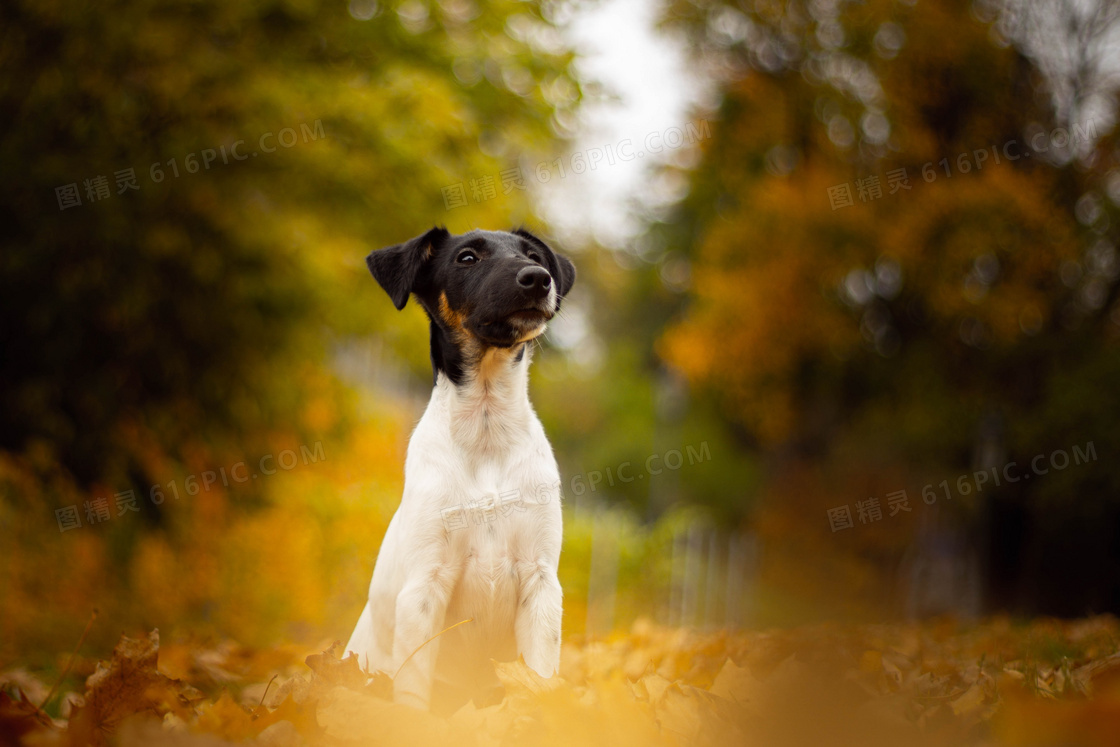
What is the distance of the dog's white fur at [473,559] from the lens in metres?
Result: 2.72

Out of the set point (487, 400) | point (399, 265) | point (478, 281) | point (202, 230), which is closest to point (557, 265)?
point (478, 281)

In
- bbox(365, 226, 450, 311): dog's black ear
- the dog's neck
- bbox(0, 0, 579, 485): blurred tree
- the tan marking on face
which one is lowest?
the dog's neck

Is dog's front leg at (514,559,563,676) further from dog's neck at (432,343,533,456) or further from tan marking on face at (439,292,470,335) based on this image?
→ tan marking on face at (439,292,470,335)

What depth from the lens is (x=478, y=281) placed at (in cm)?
311

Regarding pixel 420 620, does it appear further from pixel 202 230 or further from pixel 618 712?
pixel 202 230

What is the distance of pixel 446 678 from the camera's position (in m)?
2.81

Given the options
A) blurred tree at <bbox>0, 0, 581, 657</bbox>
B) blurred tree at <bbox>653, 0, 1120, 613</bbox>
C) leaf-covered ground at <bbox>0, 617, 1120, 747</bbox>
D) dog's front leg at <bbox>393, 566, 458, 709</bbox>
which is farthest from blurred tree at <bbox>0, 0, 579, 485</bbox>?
blurred tree at <bbox>653, 0, 1120, 613</bbox>

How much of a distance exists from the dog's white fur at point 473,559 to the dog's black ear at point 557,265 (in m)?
0.84

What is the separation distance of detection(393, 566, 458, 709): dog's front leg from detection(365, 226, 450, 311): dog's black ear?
1122 millimetres

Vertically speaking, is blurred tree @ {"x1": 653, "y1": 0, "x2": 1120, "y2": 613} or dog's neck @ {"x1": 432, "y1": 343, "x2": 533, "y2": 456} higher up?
blurred tree @ {"x1": 653, "y1": 0, "x2": 1120, "y2": 613}

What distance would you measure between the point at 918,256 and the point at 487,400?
1113cm

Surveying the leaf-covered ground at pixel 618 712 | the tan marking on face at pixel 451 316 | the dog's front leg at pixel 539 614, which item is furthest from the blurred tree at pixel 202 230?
the leaf-covered ground at pixel 618 712

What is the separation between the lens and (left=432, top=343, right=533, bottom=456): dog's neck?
289 centimetres

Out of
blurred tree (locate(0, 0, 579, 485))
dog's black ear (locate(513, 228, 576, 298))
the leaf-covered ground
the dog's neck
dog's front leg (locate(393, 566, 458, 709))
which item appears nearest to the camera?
the leaf-covered ground
